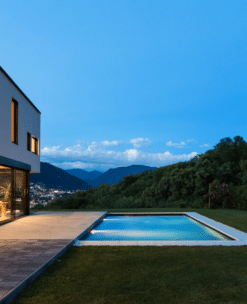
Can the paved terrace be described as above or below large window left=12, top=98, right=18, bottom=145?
below

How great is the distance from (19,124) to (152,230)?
20.1ft

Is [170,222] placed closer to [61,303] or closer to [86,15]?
[61,303]

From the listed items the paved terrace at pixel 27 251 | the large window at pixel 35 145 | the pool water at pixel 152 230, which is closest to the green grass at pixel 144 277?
the paved terrace at pixel 27 251

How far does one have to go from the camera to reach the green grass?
3.24m

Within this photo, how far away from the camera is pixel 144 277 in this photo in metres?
3.90

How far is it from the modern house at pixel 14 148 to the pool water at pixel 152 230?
3.24 meters

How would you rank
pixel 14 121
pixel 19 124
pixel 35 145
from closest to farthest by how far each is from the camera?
pixel 14 121, pixel 19 124, pixel 35 145

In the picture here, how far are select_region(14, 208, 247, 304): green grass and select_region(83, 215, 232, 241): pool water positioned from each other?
234cm

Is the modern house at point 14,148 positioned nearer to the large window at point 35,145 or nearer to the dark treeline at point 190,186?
the large window at point 35,145

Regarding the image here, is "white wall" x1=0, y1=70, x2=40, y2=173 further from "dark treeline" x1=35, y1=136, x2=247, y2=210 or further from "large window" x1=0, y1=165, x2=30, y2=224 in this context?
"dark treeline" x1=35, y1=136, x2=247, y2=210

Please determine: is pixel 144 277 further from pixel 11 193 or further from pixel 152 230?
pixel 11 193

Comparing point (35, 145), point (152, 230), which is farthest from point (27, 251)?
point (35, 145)

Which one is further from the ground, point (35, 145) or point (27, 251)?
point (35, 145)

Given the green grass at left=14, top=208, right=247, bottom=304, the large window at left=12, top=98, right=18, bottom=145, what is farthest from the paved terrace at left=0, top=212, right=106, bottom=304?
the large window at left=12, top=98, right=18, bottom=145
